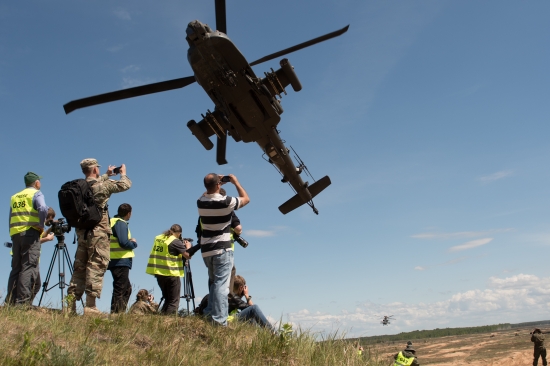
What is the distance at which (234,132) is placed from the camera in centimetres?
1395

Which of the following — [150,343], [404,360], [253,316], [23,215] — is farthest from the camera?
[404,360]

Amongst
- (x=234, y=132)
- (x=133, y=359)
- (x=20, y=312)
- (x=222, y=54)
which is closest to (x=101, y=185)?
(x=20, y=312)

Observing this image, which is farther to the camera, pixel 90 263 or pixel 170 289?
pixel 170 289

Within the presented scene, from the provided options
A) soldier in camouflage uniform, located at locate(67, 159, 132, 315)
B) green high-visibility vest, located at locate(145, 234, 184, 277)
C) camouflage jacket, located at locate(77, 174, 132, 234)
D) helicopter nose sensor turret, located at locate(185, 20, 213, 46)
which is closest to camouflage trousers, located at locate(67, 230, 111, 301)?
soldier in camouflage uniform, located at locate(67, 159, 132, 315)

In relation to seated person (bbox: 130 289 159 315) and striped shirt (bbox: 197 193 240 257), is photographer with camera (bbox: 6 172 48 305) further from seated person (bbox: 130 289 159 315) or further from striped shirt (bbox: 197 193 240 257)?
striped shirt (bbox: 197 193 240 257)

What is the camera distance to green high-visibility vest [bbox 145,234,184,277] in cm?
780

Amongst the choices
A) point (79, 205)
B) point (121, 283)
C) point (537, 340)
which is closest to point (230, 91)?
point (121, 283)

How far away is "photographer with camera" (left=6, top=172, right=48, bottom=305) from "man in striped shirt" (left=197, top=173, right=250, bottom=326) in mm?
2846

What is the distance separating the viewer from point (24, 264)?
652cm

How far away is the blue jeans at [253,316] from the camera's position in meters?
6.27

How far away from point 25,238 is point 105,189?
1591 mm

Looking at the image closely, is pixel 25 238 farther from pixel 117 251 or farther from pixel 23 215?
pixel 117 251

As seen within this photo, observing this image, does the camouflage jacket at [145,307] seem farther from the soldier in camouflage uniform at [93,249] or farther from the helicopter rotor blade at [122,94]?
the helicopter rotor blade at [122,94]

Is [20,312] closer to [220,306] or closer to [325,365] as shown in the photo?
[220,306]
